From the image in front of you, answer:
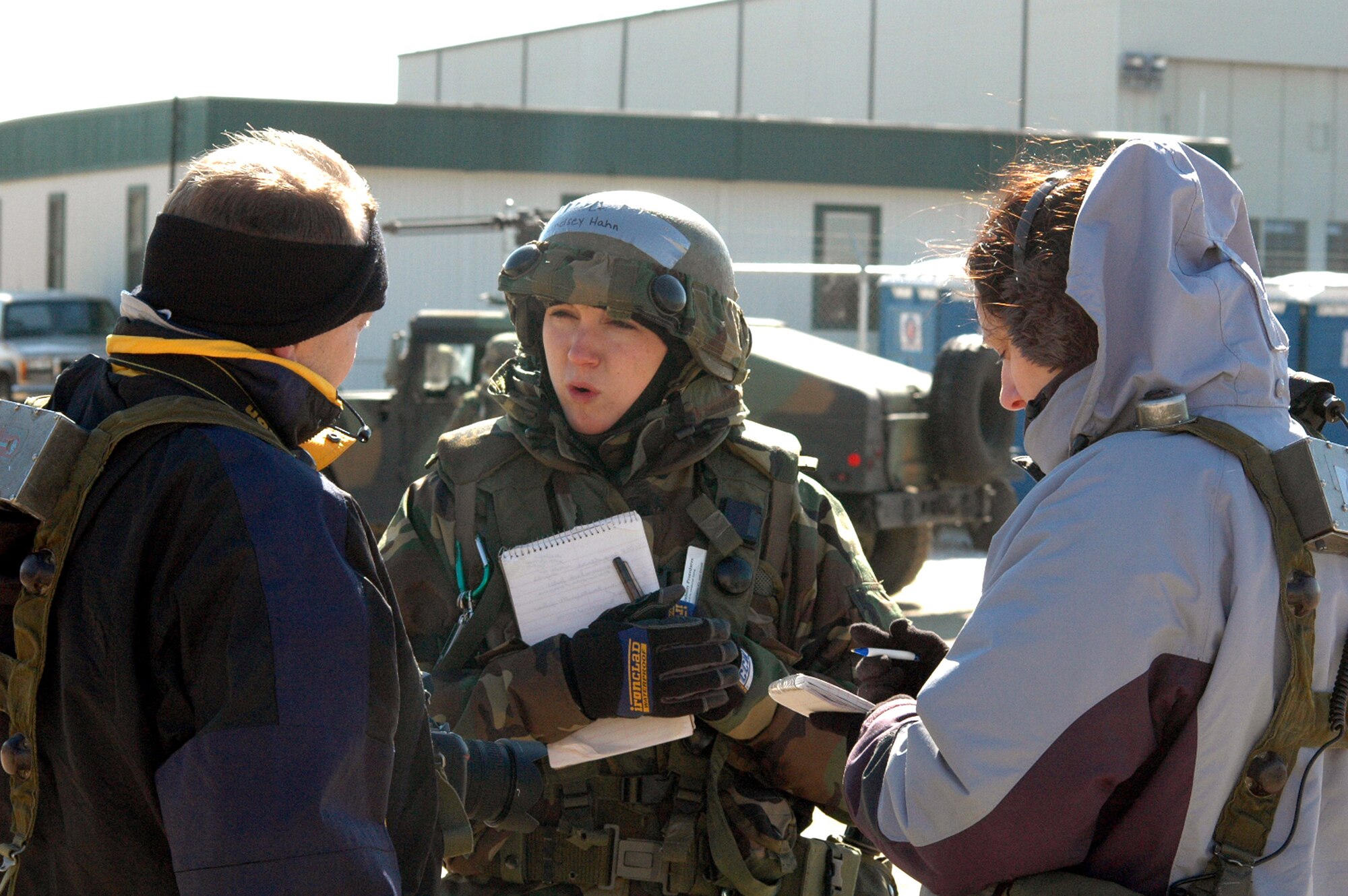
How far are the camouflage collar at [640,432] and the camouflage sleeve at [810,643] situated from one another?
22cm

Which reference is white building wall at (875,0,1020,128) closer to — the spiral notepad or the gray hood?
the spiral notepad

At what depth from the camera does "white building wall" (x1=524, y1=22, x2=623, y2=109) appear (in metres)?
33.2

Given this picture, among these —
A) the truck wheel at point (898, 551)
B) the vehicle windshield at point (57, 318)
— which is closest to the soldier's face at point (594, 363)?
the truck wheel at point (898, 551)

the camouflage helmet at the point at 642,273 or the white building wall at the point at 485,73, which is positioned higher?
the white building wall at the point at 485,73

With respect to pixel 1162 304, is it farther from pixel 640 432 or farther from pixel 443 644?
pixel 443 644

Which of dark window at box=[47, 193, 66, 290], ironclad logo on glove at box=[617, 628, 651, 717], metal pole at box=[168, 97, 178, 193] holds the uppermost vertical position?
metal pole at box=[168, 97, 178, 193]

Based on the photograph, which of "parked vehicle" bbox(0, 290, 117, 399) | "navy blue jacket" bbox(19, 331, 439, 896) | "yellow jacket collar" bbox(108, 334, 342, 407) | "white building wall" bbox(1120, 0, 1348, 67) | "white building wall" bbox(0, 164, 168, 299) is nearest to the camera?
"navy blue jacket" bbox(19, 331, 439, 896)

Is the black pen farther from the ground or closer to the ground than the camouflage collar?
closer to the ground

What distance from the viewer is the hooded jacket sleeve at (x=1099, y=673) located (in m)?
1.56

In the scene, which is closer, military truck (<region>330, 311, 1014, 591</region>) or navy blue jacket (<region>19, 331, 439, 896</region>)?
navy blue jacket (<region>19, 331, 439, 896</region>)

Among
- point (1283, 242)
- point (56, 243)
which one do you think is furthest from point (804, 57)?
point (56, 243)

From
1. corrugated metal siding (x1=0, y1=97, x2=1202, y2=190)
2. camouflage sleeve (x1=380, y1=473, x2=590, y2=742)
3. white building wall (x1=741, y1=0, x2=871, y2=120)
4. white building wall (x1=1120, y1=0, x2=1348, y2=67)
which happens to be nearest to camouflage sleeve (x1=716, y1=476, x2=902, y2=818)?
camouflage sleeve (x1=380, y1=473, x2=590, y2=742)

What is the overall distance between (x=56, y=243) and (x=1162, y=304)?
2657 cm

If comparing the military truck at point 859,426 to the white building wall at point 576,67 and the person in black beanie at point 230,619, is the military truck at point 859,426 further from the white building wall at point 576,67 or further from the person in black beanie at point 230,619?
the white building wall at point 576,67
